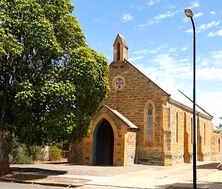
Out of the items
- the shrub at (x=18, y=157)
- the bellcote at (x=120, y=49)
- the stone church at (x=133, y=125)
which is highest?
the bellcote at (x=120, y=49)

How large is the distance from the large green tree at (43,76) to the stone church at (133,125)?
988cm

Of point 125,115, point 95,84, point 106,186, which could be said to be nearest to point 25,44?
point 95,84

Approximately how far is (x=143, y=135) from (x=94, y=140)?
4.44 m

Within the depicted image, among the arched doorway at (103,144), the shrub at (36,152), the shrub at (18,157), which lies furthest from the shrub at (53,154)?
the shrub at (18,157)

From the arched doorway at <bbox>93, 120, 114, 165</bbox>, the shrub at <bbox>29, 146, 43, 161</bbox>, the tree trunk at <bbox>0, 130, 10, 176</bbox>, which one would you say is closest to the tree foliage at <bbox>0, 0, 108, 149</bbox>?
the tree trunk at <bbox>0, 130, 10, 176</bbox>

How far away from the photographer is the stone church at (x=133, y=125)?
33.2 meters

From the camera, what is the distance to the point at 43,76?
21922 millimetres

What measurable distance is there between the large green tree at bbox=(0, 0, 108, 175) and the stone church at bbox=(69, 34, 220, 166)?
988 centimetres

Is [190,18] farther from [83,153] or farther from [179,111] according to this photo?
[179,111]

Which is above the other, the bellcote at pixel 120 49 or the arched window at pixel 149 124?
the bellcote at pixel 120 49

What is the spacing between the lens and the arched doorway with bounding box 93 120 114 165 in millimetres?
34688

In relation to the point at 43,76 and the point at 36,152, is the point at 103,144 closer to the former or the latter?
the point at 36,152

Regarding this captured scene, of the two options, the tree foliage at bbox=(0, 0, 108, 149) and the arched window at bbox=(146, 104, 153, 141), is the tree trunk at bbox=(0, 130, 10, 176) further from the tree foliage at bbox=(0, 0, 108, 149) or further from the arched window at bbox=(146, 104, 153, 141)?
the arched window at bbox=(146, 104, 153, 141)

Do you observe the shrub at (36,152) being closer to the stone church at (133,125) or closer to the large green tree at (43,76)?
the stone church at (133,125)
